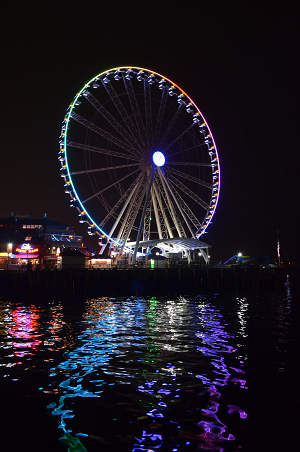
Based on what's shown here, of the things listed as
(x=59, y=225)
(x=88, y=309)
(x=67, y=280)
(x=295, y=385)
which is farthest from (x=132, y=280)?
(x=59, y=225)

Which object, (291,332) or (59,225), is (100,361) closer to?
(291,332)

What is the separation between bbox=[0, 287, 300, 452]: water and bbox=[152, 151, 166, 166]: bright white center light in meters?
28.9

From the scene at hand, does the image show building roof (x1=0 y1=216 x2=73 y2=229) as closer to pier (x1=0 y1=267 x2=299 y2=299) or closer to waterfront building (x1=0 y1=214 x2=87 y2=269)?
waterfront building (x1=0 y1=214 x2=87 y2=269)

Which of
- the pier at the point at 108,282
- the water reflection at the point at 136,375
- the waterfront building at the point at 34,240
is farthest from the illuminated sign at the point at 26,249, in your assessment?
the water reflection at the point at 136,375

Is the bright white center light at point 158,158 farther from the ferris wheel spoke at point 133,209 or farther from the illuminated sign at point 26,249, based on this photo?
the illuminated sign at point 26,249

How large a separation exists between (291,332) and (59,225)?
299 feet

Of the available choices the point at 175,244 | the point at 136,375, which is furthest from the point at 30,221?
the point at 136,375

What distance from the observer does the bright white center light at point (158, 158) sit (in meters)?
47.2

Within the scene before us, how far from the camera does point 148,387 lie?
11.3m

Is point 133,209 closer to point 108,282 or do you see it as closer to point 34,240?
point 108,282

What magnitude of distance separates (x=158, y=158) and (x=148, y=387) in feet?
129

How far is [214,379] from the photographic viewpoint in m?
12.0

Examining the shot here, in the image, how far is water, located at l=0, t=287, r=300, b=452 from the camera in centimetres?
831

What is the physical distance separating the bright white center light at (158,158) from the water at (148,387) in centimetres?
2888
